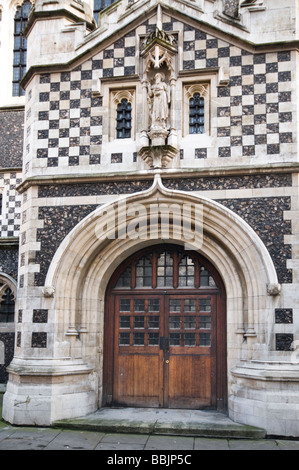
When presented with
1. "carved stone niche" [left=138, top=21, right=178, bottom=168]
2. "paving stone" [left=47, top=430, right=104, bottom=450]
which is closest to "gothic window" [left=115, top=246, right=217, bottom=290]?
"carved stone niche" [left=138, top=21, right=178, bottom=168]

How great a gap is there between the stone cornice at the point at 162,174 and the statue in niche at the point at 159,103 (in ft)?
2.66

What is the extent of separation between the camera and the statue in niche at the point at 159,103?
8281 mm

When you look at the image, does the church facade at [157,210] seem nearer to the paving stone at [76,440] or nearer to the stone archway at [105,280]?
the stone archway at [105,280]

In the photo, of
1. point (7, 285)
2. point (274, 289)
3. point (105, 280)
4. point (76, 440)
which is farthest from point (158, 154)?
point (7, 285)

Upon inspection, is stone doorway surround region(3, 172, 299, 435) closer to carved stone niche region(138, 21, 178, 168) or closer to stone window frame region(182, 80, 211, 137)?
carved stone niche region(138, 21, 178, 168)

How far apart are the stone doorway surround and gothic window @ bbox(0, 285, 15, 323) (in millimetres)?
2557

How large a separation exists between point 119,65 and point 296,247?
14.4ft

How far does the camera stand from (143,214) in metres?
8.38

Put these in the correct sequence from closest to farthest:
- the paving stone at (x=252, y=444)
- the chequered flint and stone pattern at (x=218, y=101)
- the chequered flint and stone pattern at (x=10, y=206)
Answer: the paving stone at (x=252, y=444) → the chequered flint and stone pattern at (x=218, y=101) → the chequered flint and stone pattern at (x=10, y=206)

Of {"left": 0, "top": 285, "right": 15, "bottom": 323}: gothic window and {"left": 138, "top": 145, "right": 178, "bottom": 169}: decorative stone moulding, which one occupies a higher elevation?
{"left": 138, "top": 145, "right": 178, "bottom": 169}: decorative stone moulding

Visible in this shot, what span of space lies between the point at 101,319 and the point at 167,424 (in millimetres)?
2211

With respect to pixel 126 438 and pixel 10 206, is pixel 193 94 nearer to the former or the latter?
pixel 10 206

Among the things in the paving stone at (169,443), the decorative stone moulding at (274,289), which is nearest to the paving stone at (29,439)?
the paving stone at (169,443)

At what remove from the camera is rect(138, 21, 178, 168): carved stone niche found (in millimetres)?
8227
